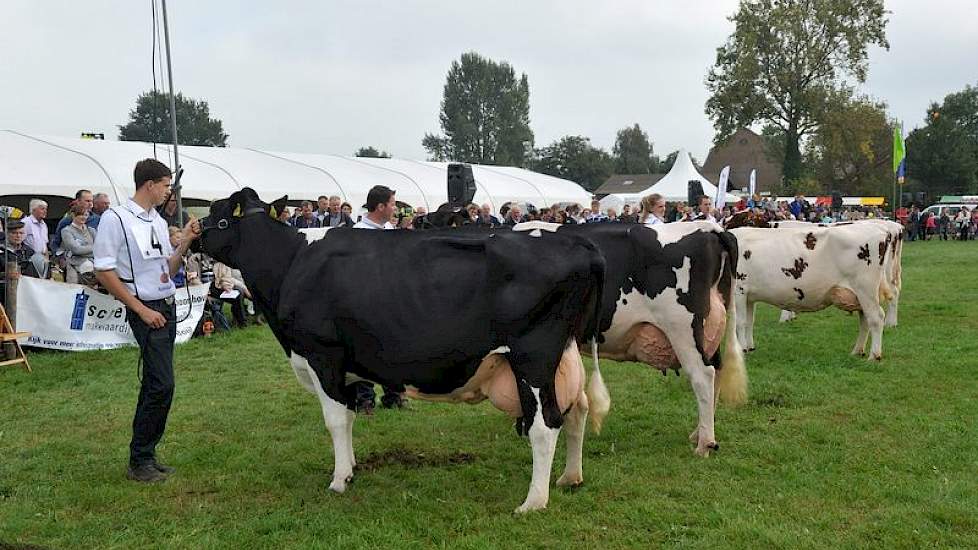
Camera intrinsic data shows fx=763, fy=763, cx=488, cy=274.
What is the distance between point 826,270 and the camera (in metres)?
9.27

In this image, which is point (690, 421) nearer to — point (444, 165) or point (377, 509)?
point (377, 509)

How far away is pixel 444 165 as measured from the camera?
40.6 m

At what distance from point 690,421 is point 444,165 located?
3479 cm

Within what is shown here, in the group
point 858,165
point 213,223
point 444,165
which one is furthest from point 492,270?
point 858,165

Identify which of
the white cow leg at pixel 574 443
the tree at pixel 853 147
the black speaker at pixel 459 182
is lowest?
the white cow leg at pixel 574 443

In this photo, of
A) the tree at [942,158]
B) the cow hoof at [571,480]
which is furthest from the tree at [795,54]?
the cow hoof at [571,480]

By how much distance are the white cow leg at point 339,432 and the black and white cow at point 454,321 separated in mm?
10

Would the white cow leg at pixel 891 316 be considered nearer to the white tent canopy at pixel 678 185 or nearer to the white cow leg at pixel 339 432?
the white cow leg at pixel 339 432

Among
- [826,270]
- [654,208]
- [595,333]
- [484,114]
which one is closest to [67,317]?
[654,208]

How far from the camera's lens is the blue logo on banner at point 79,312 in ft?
34.0

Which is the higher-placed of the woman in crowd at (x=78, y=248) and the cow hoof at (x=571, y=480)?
the woman in crowd at (x=78, y=248)

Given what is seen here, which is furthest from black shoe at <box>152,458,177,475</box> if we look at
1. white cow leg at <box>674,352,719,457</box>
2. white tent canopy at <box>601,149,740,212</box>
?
white tent canopy at <box>601,149,740,212</box>

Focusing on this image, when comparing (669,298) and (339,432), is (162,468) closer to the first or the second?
(339,432)

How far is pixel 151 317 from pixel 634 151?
12000cm
